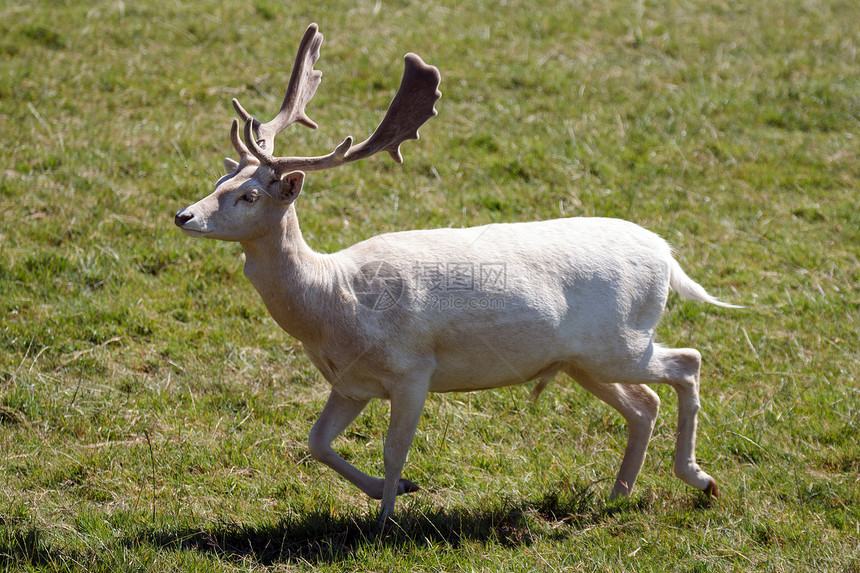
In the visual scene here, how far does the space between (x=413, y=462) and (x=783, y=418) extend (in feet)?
7.96

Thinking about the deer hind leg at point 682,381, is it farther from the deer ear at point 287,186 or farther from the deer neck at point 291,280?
the deer ear at point 287,186

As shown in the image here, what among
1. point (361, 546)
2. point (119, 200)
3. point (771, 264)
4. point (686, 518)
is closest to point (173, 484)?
point (361, 546)

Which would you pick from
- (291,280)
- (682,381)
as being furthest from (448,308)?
(682,381)

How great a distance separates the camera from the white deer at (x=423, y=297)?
4.64m

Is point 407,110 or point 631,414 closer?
point 407,110

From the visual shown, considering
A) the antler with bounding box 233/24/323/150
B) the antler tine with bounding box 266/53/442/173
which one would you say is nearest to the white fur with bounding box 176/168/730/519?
the antler tine with bounding box 266/53/442/173

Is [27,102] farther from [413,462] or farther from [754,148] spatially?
[754,148]

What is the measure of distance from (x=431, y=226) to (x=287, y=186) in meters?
3.56

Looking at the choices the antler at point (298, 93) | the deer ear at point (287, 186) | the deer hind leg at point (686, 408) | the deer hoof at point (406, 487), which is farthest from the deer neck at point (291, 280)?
the deer hind leg at point (686, 408)

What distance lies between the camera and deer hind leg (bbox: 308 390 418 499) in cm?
499

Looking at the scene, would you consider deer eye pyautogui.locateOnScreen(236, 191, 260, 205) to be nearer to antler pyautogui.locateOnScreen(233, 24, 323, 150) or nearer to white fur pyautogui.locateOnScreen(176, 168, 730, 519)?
white fur pyautogui.locateOnScreen(176, 168, 730, 519)

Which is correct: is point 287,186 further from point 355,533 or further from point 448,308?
point 355,533

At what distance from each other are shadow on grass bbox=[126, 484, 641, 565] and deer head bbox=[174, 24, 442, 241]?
60.7 inches

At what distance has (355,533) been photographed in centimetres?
483
